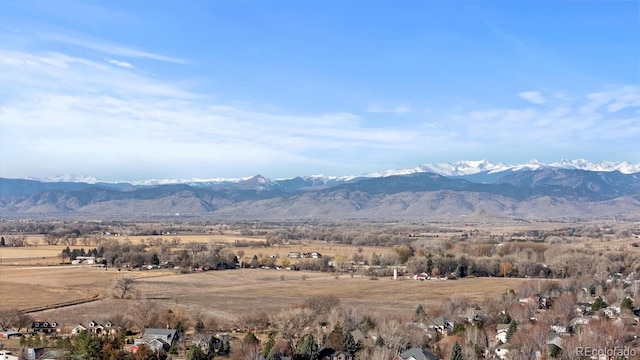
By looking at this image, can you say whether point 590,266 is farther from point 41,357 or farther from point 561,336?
point 41,357

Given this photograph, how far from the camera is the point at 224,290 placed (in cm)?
5578

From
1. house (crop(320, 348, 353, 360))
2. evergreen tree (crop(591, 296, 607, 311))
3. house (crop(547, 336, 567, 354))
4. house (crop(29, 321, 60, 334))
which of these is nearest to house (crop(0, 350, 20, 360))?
house (crop(29, 321, 60, 334))

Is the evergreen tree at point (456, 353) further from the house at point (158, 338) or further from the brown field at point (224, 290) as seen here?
the brown field at point (224, 290)

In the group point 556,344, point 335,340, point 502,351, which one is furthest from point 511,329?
point 335,340

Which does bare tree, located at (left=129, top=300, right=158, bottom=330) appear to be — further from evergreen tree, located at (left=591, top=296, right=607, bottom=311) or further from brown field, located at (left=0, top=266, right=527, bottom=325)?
evergreen tree, located at (left=591, top=296, right=607, bottom=311)

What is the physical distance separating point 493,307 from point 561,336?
365 inches

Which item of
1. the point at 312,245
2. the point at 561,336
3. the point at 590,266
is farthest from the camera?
the point at 312,245

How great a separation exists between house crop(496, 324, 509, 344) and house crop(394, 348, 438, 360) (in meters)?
5.21

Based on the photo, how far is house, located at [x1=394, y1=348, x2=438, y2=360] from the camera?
1093 inches

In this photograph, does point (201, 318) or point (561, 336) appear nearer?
point (561, 336)

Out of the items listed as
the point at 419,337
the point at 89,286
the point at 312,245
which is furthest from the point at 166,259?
the point at 419,337

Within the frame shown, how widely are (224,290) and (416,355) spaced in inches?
1195

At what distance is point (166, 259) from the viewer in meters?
78.8

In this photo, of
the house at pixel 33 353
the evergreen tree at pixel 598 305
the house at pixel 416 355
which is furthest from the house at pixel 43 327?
the evergreen tree at pixel 598 305
